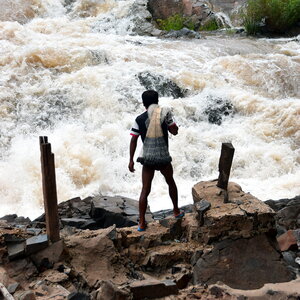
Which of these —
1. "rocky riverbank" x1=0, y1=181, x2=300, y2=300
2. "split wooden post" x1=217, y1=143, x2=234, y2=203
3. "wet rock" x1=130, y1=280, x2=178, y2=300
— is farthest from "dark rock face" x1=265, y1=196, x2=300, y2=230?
"wet rock" x1=130, y1=280, x2=178, y2=300

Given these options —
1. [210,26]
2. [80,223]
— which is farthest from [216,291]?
[210,26]

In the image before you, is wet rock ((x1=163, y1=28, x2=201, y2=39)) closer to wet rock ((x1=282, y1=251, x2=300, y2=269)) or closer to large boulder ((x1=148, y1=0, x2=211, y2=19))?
large boulder ((x1=148, y1=0, x2=211, y2=19))

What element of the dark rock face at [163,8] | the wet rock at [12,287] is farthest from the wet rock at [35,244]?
the dark rock face at [163,8]

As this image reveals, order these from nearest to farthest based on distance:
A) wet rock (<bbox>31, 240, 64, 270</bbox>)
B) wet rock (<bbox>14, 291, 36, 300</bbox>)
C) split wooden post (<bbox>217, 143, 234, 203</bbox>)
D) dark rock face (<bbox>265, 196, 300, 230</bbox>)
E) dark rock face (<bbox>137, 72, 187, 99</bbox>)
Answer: wet rock (<bbox>14, 291, 36, 300</bbox>), wet rock (<bbox>31, 240, 64, 270</bbox>), split wooden post (<bbox>217, 143, 234, 203</bbox>), dark rock face (<bbox>265, 196, 300, 230</bbox>), dark rock face (<bbox>137, 72, 187, 99</bbox>)

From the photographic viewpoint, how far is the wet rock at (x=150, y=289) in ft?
9.20

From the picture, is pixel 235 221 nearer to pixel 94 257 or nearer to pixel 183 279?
pixel 183 279

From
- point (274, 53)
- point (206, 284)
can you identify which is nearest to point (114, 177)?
point (206, 284)

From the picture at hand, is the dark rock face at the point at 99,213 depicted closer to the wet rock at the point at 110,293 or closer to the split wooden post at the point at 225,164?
the split wooden post at the point at 225,164

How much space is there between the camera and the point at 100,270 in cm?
333

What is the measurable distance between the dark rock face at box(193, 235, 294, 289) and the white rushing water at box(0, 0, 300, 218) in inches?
108

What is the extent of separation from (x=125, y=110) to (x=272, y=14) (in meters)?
9.19

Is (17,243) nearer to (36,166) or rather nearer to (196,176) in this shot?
(36,166)

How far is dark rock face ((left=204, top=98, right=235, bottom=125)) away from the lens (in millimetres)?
9133

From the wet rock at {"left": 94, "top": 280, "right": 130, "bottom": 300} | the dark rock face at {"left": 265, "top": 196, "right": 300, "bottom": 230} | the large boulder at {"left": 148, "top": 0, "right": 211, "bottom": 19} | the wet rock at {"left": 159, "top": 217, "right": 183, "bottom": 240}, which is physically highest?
the large boulder at {"left": 148, "top": 0, "right": 211, "bottom": 19}
